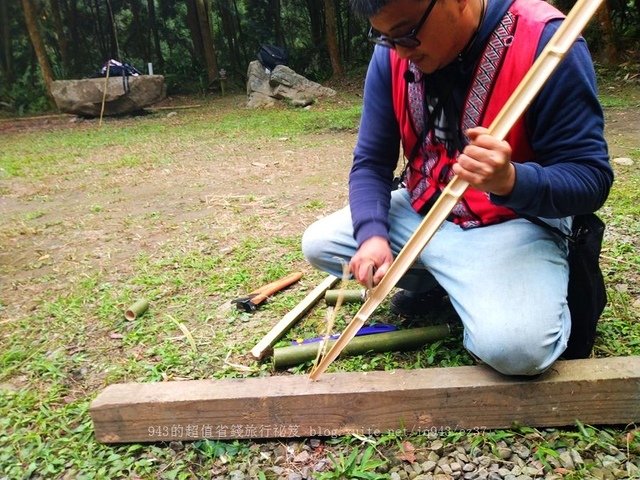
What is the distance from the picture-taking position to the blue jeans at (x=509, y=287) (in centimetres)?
151

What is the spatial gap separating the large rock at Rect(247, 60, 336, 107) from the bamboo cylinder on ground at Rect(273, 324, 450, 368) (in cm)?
1011

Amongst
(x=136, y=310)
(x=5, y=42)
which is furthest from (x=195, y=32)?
(x=136, y=310)

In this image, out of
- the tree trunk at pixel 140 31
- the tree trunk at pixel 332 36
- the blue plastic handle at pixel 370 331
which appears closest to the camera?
the blue plastic handle at pixel 370 331

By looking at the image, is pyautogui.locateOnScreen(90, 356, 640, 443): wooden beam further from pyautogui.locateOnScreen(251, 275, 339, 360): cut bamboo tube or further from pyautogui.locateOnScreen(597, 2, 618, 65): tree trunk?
pyautogui.locateOnScreen(597, 2, 618, 65): tree trunk

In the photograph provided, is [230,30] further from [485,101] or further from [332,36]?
[485,101]

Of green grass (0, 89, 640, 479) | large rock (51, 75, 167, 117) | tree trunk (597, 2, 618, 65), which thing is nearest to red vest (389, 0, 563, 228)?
green grass (0, 89, 640, 479)

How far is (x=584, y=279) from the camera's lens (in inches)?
65.6

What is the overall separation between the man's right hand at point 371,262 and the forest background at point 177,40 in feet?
43.5

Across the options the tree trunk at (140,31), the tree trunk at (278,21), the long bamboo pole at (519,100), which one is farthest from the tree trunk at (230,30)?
the long bamboo pole at (519,100)

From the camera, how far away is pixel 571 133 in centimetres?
146

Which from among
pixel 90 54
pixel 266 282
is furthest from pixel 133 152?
pixel 90 54

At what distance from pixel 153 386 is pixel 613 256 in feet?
7.53

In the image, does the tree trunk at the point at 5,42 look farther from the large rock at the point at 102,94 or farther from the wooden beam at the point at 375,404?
the wooden beam at the point at 375,404

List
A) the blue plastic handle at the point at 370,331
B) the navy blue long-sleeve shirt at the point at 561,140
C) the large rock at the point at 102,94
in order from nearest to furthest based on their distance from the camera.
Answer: the navy blue long-sleeve shirt at the point at 561,140 → the blue plastic handle at the point at 370,331 → the large rock at the point at 102,94
